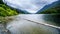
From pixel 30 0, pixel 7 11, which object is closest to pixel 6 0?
pixel 7 11

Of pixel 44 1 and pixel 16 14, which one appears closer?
pixel 44 1

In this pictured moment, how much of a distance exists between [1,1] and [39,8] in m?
8.87

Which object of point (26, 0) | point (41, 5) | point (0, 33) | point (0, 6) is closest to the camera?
point (0, 33)

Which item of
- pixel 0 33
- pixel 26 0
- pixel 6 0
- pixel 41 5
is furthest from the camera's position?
pixel 6 0

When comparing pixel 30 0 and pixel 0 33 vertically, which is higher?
pixel 30 0

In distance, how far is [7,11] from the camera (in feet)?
82.7

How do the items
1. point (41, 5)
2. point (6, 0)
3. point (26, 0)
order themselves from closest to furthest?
point (41, 5)
point (26, 0)
point (6, 0)

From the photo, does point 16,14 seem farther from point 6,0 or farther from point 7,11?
point 6,0

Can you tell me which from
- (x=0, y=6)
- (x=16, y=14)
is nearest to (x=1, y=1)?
(x=0, y=6)

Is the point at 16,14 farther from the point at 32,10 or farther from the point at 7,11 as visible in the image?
the point at 32,10

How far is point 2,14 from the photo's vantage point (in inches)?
892

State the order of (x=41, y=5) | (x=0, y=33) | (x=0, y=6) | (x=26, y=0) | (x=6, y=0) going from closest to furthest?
(x=0, y=33)
(x=41, y=5)
(x=26, y=0)
(x=6, y=0)
(x=0, y=6)

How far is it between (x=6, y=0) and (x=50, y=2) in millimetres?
6140

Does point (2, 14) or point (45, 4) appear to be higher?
point (45, 4)
